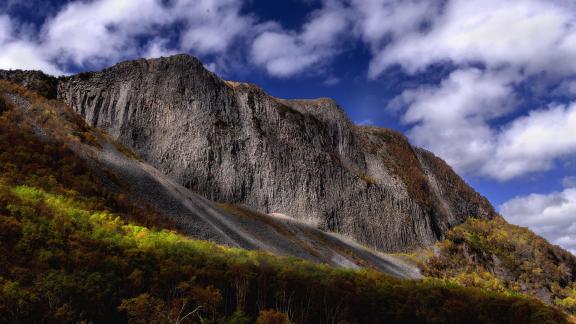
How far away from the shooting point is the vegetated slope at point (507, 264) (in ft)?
203

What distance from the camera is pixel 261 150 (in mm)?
60875

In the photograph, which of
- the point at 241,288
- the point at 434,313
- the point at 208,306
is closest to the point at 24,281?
the point at 208,306

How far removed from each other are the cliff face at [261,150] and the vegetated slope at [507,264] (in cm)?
459

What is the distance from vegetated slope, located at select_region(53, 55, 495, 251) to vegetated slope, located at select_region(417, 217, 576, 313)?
15.4 ft

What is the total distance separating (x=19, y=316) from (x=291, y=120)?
6063 cm

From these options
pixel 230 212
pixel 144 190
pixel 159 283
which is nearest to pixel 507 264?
pixel 230 212

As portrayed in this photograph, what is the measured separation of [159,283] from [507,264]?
65.2m

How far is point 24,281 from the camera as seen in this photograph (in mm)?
11039

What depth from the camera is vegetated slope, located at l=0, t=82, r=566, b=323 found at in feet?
36.7

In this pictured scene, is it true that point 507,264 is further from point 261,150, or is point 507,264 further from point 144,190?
point 144,190

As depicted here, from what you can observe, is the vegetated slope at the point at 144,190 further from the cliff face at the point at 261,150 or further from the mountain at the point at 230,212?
the cliff face at the point at 261,150

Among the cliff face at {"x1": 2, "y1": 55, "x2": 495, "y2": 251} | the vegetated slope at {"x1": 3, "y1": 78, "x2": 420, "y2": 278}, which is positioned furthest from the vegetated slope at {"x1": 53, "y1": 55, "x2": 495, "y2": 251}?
the vegetated slope at {"x1": 3, "y1": 78, "x2": 420, "y2": 278}

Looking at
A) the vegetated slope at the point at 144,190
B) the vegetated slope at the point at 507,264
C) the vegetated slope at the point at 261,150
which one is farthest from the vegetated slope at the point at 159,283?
the vegetated slope at the point at 507,264

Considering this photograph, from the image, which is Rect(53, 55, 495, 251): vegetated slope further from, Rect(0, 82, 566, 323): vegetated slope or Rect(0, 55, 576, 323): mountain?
Rect(0, 82, 566, 323): vegetated slope
